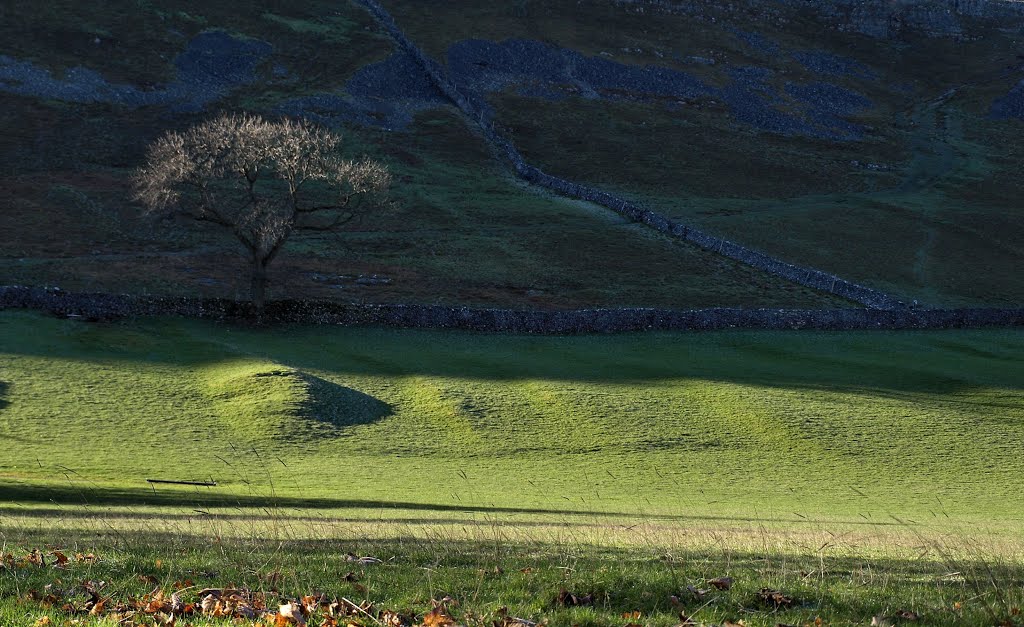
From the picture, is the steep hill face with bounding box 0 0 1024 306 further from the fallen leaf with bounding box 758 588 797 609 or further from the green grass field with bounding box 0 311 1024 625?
the fallen leaf with bounding box 758 588 797 609

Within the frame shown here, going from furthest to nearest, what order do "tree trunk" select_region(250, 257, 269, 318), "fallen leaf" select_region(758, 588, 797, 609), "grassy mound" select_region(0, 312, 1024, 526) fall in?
"tree trunk" select_region(250, 257, 269, 318)
"grassy mound" select_region(0, 312, 1024, 526)
"fallen leaf" select_region(758, 588, 797, 609)

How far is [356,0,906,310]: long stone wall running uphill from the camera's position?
7112cm

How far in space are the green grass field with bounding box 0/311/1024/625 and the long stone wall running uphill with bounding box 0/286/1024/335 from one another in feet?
4.85

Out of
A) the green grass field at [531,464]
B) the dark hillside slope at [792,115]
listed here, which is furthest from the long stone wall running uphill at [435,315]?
the dark hillside slope at [792,115]

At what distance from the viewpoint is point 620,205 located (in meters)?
93.8

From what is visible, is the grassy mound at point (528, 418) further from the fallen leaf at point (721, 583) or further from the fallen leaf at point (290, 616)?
the fallen leaf at point (290, 616)

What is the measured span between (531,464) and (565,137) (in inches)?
3407

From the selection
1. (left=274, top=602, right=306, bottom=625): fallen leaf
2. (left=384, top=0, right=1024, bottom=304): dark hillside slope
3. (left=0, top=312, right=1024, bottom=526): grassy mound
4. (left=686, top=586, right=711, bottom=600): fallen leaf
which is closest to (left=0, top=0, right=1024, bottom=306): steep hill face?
(left=384, top=0, right=1024, bottom=304): dark hillside slope

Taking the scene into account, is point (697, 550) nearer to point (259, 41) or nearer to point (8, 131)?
point (8, 131)

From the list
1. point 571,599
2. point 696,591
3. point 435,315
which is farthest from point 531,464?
point 571,599

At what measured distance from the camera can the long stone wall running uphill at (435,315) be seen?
53188 millimetres

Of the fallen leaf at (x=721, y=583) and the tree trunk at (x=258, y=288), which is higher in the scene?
the fallen leaf at (x=721, y=583)

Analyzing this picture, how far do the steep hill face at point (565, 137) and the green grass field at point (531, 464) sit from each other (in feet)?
47.3

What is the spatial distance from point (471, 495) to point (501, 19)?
13242 cm
